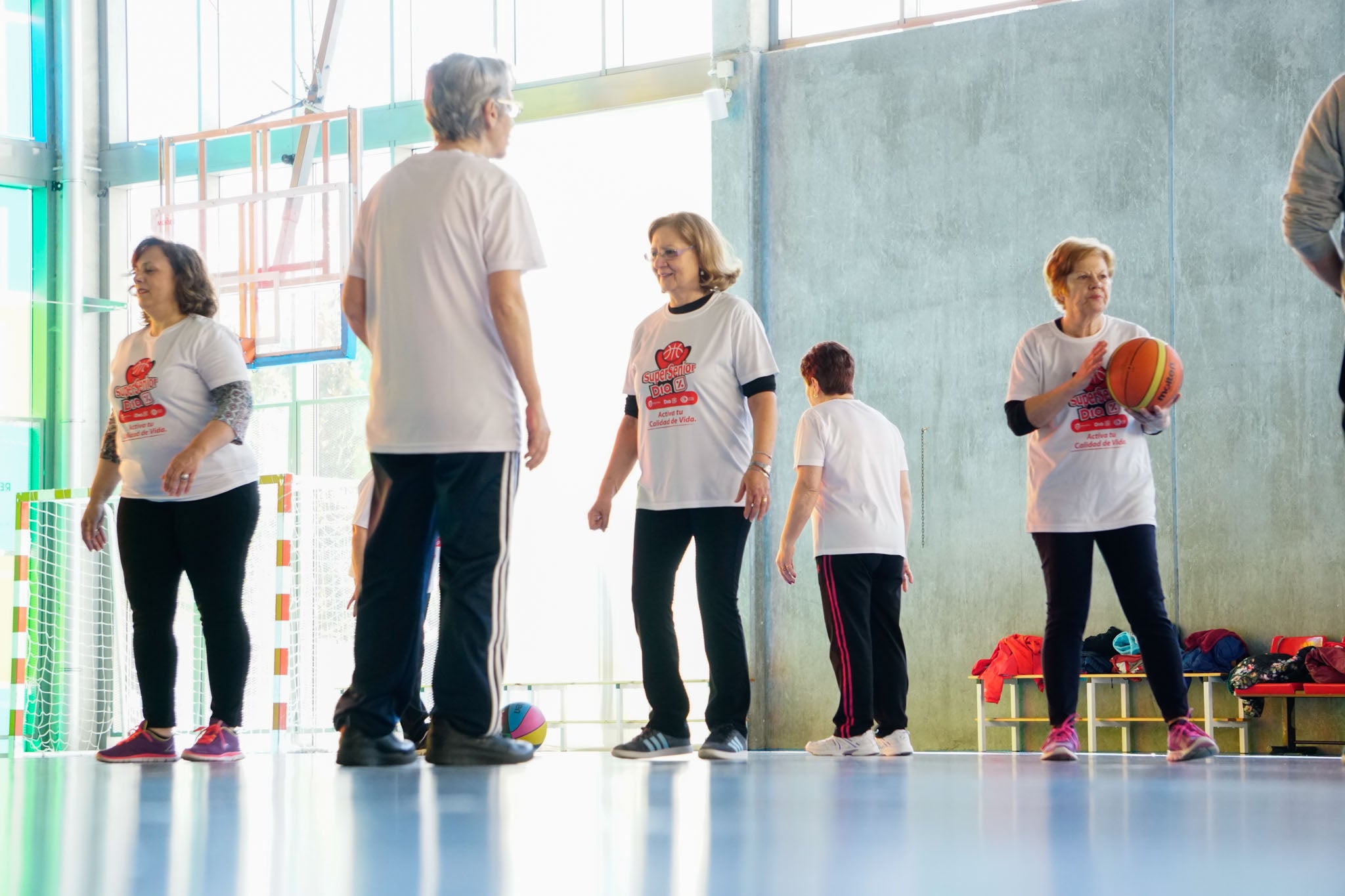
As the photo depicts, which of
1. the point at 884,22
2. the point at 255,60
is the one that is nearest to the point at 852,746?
the point at 884,22

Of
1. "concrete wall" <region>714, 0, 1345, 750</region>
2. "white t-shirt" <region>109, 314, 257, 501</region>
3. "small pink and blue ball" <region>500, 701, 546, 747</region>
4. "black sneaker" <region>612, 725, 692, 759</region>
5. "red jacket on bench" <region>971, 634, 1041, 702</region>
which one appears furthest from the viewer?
"red jacket on bench" <region>971, 634, 1041, 702</region>

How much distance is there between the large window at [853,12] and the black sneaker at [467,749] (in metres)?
8.87

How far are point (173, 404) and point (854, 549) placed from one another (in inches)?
93.3

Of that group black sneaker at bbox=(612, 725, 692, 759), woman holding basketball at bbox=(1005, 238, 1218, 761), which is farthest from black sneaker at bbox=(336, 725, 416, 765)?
woman holding basketball at bbox=(1005, 238, 1218, 761)

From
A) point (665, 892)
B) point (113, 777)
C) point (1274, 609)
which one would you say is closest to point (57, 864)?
point (665, 892)

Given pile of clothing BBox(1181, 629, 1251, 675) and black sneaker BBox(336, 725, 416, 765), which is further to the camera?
pile of clothing BBox(1181, 629, 1251, 675)

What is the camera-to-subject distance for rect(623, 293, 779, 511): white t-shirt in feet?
14.7

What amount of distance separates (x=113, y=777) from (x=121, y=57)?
12.7 m

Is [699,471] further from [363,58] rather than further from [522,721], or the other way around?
[363,58]

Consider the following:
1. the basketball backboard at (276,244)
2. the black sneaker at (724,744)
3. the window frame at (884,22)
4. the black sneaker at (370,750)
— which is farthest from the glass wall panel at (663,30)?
the black sneaker at (370,750)

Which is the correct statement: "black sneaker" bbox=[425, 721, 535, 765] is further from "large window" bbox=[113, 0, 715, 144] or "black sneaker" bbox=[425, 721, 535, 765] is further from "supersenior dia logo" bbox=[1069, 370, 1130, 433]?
"large window" bbox=[113, 0, 715, 144]

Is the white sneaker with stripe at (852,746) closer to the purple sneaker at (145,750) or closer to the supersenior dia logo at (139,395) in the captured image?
the purple sneaker at (145,750)

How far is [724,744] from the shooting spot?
4406mm

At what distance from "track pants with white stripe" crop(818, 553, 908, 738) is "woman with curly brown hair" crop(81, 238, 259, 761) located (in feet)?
6.57
